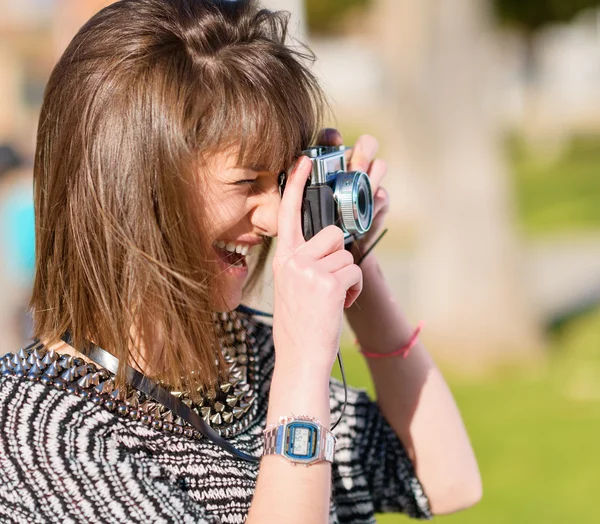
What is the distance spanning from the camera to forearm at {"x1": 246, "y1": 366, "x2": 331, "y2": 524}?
1.33 m

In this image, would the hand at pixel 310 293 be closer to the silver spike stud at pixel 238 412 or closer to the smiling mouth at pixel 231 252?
the smiling mouth at pixel 231 252

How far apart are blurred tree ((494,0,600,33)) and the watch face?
15721 millimetres

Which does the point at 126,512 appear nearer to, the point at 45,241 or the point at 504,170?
the point at 45,241

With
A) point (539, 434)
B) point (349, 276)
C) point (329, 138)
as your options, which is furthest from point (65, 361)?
point (539, 434)

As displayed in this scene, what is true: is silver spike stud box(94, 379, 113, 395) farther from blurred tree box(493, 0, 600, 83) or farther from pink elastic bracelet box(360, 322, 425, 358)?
blurred tree box(493, 0, 600, 83)

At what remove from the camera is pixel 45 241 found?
1.57 meters

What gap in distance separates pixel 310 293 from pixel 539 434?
4.18m

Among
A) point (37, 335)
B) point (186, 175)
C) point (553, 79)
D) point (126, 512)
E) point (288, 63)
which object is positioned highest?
point (288, 63)

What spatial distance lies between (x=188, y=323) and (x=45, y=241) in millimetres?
293

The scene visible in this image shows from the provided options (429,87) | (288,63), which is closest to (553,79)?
(429,87)

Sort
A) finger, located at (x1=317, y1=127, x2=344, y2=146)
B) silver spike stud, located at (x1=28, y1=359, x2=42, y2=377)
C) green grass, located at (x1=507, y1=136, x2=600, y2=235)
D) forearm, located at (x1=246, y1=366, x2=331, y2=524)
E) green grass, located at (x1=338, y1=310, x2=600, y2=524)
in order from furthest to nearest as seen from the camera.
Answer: green grass, located at (x1=507, y1=136, x2=600, y2=235)
green grass, located at (x1=338, y1=310, x2=600, y2=524)
finger, located at (x1=317, y1=127, x2=344, y2=146)
silver spike stud, located at (x1=28, y1=359, x2=42, y2=377)
forearm, located at (x1=246, y1=366, x2=331, y2=524)

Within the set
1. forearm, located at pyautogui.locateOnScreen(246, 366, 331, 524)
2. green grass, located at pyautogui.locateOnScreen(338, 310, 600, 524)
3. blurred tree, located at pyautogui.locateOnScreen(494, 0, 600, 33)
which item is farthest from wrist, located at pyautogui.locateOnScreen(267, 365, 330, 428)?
blurred tree, located at pyautogui.locateOnScreen(494, 0, 600, 33)

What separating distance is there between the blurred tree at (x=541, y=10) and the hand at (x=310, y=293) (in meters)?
15.5

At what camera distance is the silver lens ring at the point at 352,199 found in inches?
64.3
